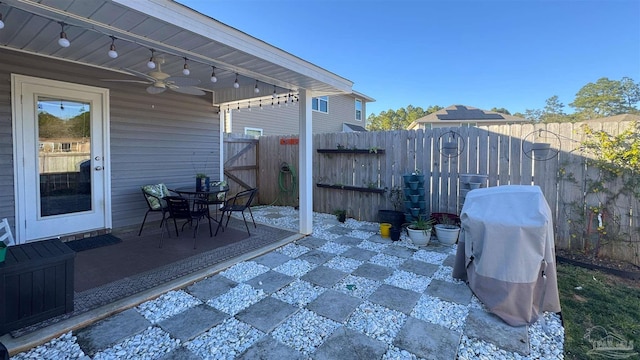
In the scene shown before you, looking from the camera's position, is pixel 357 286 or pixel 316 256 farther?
pixel 316 256

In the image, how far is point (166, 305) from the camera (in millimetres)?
2391

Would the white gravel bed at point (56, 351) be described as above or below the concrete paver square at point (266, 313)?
above

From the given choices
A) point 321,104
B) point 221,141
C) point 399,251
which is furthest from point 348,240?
point 321,104

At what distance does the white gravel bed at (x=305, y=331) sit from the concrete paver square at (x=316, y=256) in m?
1.14

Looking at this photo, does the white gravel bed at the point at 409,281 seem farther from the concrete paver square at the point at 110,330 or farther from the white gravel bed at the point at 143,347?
the concrete paver square at the point at 110,330

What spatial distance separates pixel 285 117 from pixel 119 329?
33.7 ft

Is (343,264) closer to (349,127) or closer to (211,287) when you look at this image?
(211,287)

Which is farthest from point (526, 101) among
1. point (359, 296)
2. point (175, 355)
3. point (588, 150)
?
point (175, 355)

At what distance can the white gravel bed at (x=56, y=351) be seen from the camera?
175cm

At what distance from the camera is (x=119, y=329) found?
2.04 metres

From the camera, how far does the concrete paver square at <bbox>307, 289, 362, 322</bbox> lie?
2.29 m

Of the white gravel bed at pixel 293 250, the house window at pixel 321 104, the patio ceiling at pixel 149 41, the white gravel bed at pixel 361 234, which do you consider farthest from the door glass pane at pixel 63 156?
the house window at pixel 321 104

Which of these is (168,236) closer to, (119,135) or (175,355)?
(119,135)

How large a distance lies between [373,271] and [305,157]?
6.76 ft
